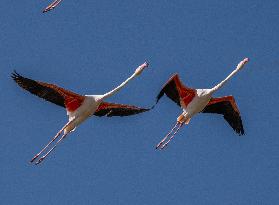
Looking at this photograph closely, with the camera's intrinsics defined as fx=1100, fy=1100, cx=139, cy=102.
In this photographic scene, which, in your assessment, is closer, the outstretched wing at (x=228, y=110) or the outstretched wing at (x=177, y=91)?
the outstretched wing at (x=177, y=91)

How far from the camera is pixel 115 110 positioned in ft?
158

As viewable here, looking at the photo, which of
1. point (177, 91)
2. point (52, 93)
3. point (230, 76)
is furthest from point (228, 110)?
point (52, 93)

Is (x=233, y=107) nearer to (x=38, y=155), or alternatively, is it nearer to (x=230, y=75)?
(x=230, y=75)

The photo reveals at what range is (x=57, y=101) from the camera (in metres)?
46.8

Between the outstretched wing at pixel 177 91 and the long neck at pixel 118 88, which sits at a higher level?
the long neck at pixel 118 88

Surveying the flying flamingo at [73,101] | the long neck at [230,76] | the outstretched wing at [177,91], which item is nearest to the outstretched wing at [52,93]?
the flying flamingo at [73,101]

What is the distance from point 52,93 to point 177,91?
539 cm

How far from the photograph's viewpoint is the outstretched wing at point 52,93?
148 ft

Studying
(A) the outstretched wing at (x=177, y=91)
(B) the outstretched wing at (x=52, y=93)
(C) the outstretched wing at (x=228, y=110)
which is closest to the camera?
(B) the outstretched wing at (x=52, y=93)

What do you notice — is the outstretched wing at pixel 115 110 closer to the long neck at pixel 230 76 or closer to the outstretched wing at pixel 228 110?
the outstretched wing at pixel 228 110

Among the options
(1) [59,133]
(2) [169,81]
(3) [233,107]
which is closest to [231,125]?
(3) [233,107]

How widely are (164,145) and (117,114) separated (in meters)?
2.56

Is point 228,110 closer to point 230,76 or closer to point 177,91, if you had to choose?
point 230,76

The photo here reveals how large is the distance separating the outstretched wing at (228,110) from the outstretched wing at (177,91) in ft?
5.29
